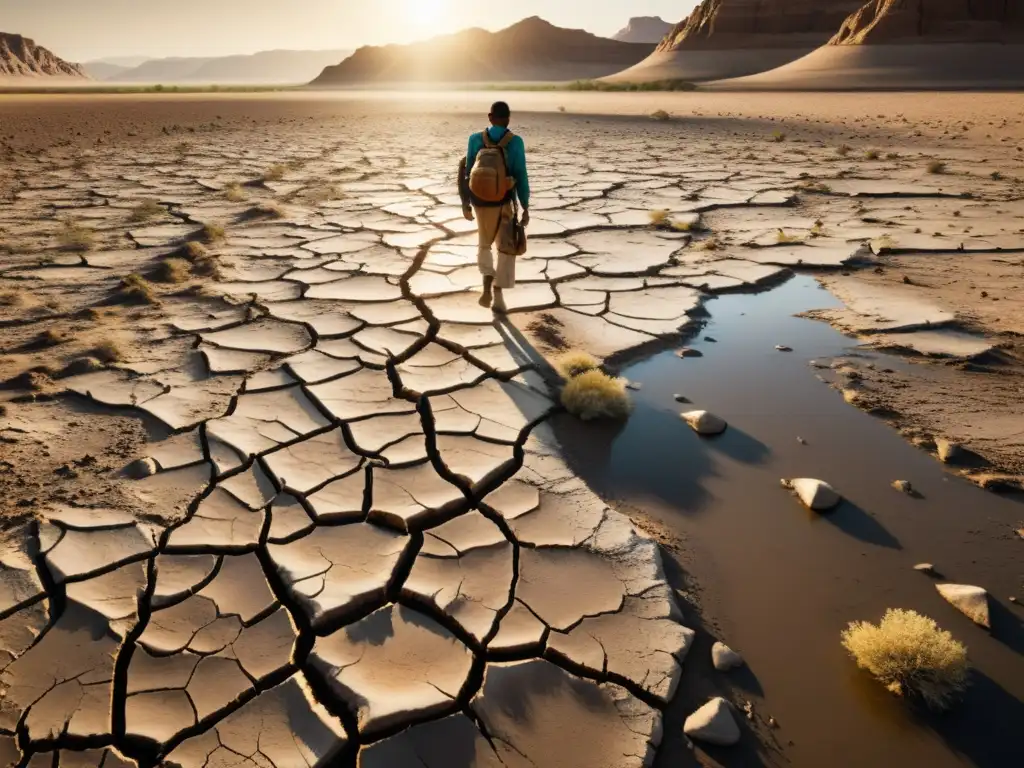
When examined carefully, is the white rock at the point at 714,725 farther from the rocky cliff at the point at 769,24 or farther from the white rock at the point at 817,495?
the rocky cliff at the point at 769,24

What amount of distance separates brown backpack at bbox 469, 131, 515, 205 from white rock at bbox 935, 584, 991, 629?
8.00 ft

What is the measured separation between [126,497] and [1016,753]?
2.52 metres

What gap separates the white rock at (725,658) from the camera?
4.82 feet

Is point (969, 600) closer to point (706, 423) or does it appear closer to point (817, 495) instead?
point (817, 495)

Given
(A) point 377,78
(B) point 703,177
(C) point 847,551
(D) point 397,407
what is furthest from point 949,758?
(A) point 377,78

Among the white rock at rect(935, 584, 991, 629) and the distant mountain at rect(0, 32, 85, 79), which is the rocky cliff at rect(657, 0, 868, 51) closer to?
the white rock at rect(935, 584, 991, 629)

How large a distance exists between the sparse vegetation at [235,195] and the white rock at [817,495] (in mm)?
6372

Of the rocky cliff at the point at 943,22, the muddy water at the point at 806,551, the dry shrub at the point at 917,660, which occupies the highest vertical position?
the rocky cliff at the point at 943,22

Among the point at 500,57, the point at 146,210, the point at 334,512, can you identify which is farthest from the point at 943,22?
the point at 500,57

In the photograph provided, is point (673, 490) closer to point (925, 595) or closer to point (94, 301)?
point (925, 595)

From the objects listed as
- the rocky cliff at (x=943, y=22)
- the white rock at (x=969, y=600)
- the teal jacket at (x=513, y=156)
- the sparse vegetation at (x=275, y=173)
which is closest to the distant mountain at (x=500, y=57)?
the rocky cliff at (x=943, y=22)

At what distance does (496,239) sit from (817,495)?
210 centimetres

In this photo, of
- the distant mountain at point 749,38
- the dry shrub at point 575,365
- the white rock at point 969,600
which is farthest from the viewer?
the distant mountain at point 749,38

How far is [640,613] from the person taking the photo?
1632 mm
